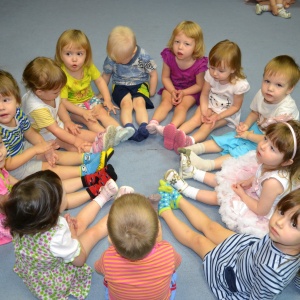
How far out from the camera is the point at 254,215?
171 centimetres

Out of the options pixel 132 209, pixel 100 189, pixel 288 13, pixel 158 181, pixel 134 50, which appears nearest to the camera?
pixel 132 209

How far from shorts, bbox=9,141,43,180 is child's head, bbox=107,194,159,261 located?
925mm

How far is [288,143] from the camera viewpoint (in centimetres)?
149

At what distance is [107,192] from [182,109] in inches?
33.0

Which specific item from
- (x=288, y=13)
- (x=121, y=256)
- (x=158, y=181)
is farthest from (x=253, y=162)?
(x=288, y=13)

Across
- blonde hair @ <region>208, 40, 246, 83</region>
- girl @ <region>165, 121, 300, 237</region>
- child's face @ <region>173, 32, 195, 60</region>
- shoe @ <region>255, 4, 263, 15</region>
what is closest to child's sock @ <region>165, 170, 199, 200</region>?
girl @ <region>165, 121, 300, 237</region>

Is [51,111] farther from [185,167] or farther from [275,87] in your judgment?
[275,87]

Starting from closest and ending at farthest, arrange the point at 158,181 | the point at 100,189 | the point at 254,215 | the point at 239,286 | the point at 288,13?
the point at 239,286
the point at 254,215
the point at 100,189
the point at 158,181
the point at 288,13

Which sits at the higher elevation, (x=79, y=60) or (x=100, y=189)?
(x=79, y=60)

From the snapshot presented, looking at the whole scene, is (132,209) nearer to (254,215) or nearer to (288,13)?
(254,215)

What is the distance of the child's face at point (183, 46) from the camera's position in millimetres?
2260

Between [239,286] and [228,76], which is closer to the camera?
[239,286]

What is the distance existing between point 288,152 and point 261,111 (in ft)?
2.06

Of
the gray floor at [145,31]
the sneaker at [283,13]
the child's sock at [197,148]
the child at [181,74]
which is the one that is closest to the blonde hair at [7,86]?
the gray floor at [145,31]
